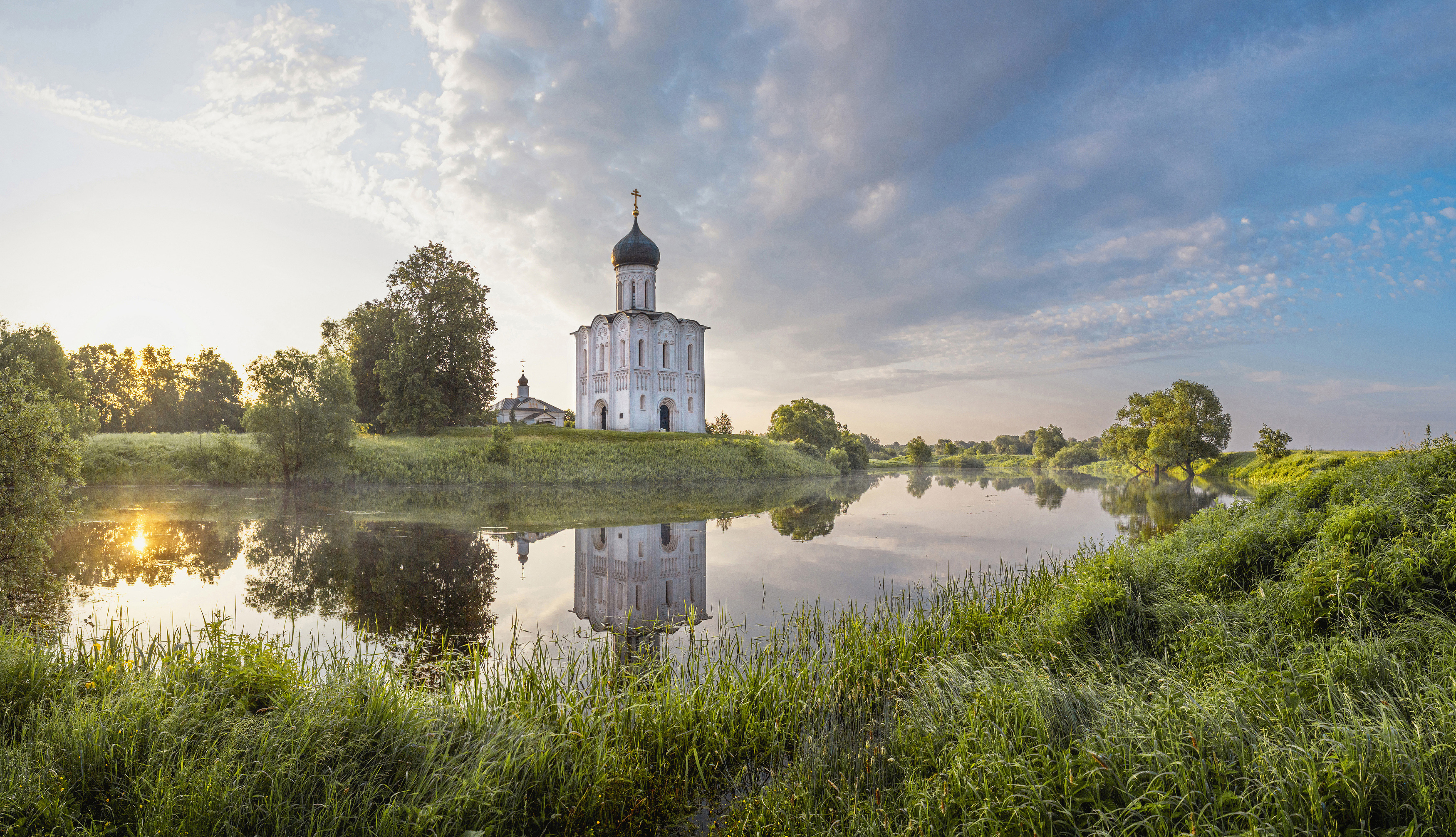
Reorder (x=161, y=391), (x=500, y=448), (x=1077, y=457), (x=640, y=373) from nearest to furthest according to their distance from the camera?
1. (x=500, y=448)
2. (x=640, y=373)
3. (x=161, y=391)
4. (x=1077, y=457)

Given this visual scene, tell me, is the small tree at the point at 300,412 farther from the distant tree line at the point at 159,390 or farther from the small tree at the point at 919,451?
the small tree at the point at 919,451

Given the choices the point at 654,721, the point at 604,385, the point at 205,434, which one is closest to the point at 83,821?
the point at 654,721

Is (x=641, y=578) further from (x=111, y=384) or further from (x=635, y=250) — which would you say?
(x=111, y=384)

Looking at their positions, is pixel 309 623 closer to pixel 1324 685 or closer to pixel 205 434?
pixel 1324 685

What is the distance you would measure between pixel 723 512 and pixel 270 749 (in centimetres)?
1825

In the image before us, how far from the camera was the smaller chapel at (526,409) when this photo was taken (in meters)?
82.4

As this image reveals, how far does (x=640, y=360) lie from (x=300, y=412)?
24.8 metres

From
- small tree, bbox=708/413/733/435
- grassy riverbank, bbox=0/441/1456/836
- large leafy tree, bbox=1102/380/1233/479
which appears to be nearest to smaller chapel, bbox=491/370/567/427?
small tree, bbox=708/413/733/435

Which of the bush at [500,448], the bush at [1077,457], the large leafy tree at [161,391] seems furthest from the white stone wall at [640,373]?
the bush at [1077,457]

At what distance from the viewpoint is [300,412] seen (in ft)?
88.8

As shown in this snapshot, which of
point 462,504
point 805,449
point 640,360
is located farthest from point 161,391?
point 805,449

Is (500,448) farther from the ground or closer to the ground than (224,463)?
farther from the ground

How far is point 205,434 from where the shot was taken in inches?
1262

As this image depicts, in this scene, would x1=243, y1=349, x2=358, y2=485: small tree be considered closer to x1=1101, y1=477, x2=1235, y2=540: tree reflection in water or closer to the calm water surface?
the calm water surface
